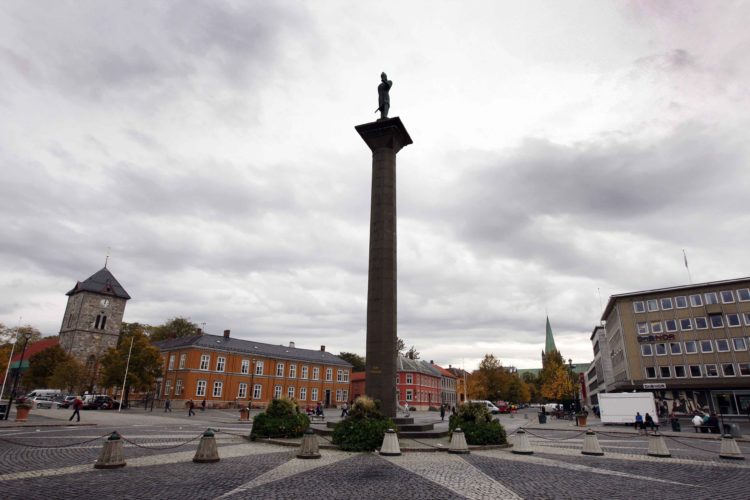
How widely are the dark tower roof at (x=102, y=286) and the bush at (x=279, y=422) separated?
78.1 m

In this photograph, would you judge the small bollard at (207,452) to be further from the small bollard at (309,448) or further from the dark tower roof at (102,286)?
the dark tower roof at (102,286)

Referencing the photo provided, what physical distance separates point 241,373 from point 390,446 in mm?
54948

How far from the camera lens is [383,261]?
25328mm

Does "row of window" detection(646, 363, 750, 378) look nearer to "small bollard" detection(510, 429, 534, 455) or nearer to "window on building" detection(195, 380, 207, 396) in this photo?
"small bollard" detection(510, 429, 534, 455)

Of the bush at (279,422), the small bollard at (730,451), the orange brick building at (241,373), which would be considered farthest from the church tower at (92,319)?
the small bollard at (730,451)

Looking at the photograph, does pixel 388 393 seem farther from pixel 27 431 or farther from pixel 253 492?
pixel 27 431

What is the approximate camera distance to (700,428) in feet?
104

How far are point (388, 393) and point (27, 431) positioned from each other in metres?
18.9

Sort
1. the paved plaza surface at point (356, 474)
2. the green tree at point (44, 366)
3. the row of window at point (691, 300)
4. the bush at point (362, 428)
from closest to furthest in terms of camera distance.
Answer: the paved plaza surface at point (356, 474) → the bush at point (362, 428) → the row of window at point (691, 300) → the green tree at point (44, 366)

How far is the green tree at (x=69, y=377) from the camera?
63.1 metres

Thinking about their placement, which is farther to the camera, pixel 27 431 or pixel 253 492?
pixel 27 431

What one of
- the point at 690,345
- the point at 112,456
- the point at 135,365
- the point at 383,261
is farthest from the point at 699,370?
the point at 135,365

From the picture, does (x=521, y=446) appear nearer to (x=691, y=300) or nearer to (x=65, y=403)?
(x=691, y=300)

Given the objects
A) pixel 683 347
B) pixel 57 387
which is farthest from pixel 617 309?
pixel 57 387
